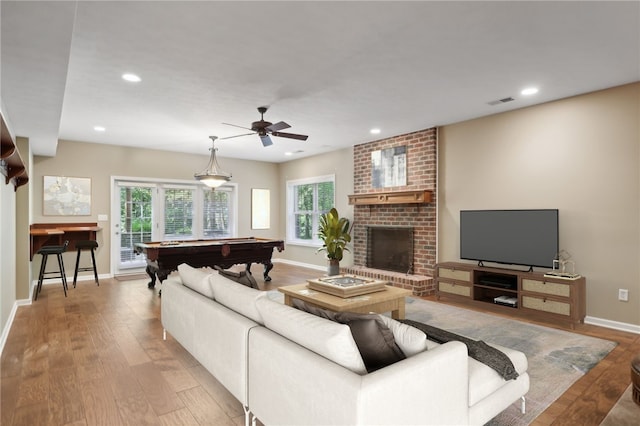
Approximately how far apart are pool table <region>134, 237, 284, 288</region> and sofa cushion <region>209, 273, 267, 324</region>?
2632 millimetres

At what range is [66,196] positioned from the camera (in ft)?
20.5

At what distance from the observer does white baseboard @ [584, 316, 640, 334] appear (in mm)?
3687

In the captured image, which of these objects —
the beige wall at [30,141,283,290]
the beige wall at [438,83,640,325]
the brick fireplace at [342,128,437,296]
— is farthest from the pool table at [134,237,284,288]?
the beige wall at [438,83,640,325]

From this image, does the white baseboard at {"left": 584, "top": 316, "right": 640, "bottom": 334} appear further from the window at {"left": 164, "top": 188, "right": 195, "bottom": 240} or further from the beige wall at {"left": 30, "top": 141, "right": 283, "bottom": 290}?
the window at {"left": 164, "top": 188, "right": 195, "bottom": 240}

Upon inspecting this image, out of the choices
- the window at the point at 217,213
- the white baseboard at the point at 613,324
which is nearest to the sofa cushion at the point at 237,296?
the white baseboard at the point at 613,324

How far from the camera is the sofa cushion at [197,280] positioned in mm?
2764

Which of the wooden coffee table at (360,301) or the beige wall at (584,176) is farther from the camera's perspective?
the beige wall at (584,176)

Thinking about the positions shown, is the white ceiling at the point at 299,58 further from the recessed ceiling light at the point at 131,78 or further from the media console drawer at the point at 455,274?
the media console drawer at the point at 455,274

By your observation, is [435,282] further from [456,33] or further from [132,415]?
[132,415]

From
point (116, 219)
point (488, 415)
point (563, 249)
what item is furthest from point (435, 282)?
point (116, 219)

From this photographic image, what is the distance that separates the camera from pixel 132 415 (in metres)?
2.14

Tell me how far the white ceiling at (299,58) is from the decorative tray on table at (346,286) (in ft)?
6.63

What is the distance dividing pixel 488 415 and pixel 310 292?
2053 millimetres

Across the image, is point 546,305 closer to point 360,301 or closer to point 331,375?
point 360,301
